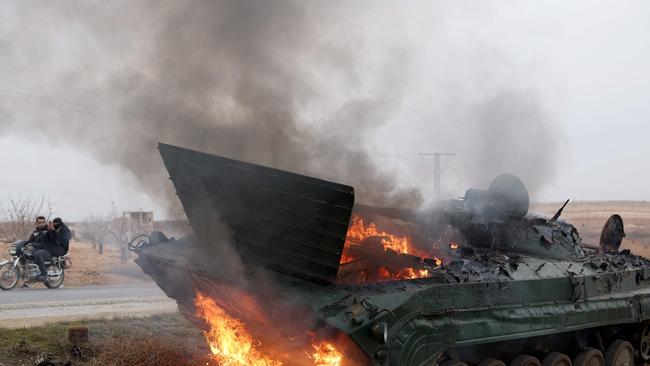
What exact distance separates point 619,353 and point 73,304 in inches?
383

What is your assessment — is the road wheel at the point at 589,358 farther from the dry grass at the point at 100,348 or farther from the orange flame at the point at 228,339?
the dry grass at the point at 100,348

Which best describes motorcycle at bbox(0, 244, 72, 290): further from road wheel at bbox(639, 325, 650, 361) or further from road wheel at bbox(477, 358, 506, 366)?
road wheel at bbox(639, 325, 650, 361)

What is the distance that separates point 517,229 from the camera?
10.8m

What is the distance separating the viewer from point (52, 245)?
52.9ft

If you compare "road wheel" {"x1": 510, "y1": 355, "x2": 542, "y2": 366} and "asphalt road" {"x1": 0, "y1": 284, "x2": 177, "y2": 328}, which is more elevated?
"asphalt road" {"x1": 0, "y1": 284, "x2": 177, "y2": 328}

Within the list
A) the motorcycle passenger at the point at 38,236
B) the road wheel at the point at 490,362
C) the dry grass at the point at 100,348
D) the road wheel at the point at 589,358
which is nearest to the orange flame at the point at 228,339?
the dry grass at the point at 100,348

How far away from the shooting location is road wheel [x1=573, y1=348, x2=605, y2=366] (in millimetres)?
10242

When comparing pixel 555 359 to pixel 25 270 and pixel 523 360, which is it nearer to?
pixel 523 360

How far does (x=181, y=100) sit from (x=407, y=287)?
388cm

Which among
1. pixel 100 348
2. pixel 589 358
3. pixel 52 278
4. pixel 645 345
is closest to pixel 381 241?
pixel 589 358

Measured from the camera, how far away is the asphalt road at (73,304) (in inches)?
456

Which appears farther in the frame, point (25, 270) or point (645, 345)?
point (25, 270)

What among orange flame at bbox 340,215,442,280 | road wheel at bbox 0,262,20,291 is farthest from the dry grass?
road wheel at bbox 0,262,20,291

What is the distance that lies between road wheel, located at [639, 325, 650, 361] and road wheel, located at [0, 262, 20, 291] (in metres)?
12.6
